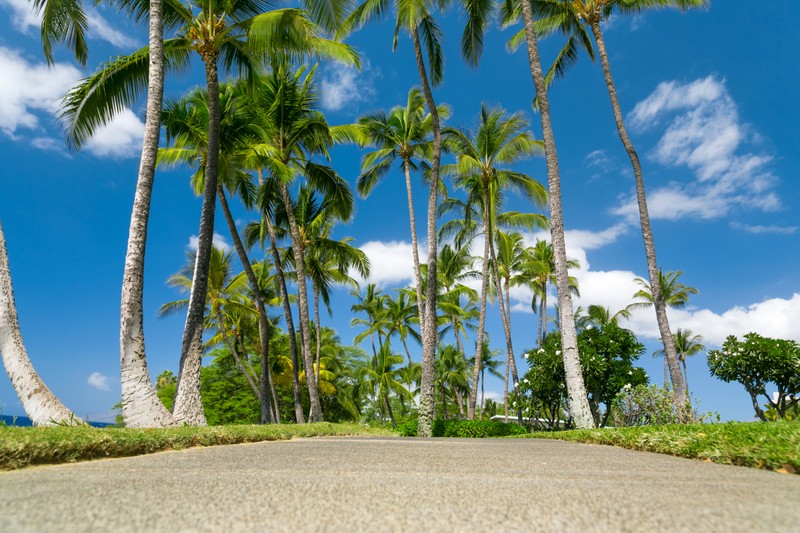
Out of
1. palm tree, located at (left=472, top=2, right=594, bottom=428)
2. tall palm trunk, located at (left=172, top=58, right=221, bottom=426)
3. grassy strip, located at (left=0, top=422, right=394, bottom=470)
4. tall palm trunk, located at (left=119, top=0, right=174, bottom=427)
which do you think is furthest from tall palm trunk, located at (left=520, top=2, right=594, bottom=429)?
tall palm trunk, located at (left=119, top=0, right=174, bottom=427)

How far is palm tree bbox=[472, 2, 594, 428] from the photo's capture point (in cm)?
950

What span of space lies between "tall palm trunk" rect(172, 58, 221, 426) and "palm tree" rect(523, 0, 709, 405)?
396 inches

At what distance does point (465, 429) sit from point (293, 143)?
11.2 metres

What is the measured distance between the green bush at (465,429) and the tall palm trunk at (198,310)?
758 cm

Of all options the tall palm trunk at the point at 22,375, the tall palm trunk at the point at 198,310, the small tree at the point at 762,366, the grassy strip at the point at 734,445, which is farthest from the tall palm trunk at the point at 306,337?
the small tree at the point at 762,366

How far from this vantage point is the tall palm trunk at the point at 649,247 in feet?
36.6

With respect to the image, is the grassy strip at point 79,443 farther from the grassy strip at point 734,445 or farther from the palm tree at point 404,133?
the palm tree at point 404,133

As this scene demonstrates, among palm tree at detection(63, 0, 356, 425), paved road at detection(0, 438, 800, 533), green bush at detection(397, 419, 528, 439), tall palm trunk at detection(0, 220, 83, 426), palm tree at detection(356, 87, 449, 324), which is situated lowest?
green bush at detection(397, 419, 528, 439)

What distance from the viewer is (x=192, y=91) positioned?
1566 cm

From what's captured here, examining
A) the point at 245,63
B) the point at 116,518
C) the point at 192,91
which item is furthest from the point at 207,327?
the point at 116,518

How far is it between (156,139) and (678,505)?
8.65 meters

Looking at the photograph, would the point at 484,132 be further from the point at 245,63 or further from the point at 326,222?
the point at 245,63

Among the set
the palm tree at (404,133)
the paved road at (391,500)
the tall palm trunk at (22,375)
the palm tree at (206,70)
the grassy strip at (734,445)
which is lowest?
the paved road at (391,500)

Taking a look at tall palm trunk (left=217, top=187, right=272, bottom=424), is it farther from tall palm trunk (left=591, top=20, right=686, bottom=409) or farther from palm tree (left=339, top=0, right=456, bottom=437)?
tall palm trunk (left=591, top=20, right=686, bottom=409)
